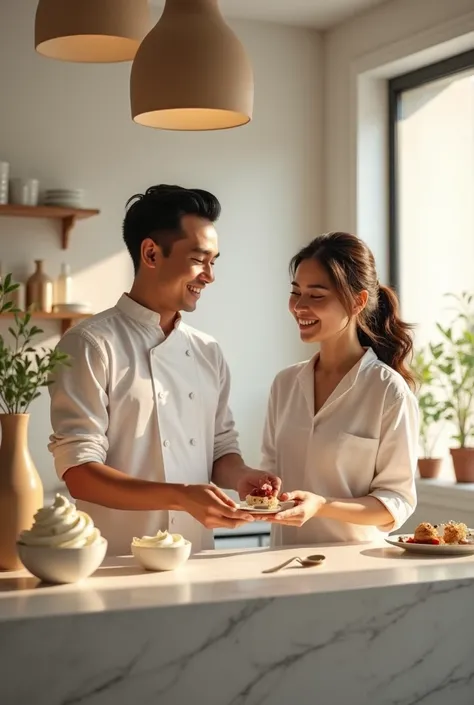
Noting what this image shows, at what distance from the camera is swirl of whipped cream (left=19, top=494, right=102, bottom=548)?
1866 millimetres

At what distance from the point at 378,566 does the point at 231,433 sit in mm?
783

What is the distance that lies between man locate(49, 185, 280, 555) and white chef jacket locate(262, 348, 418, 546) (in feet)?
0.60

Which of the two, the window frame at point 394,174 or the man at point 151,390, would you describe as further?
the window frame at point 394,174

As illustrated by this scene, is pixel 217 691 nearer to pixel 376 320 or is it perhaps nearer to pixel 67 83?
pixel 376 320

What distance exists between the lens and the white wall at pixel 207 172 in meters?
4.73

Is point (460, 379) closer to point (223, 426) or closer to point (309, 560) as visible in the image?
point (223, 426)

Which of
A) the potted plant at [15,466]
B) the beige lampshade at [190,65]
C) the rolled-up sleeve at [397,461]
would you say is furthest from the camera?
the rolled-up sleeve at [397,461]

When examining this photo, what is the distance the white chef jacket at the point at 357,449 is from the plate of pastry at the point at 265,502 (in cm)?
34

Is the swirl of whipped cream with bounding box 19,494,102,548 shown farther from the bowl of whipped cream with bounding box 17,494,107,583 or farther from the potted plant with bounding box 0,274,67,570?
the potted plant with bounding box 0,274,67,570

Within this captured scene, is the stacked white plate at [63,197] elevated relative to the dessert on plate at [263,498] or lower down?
elevated

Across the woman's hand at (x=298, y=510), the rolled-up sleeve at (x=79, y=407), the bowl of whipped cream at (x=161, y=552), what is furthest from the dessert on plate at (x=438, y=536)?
the rolled-up sleeve at (x=79, y=407)

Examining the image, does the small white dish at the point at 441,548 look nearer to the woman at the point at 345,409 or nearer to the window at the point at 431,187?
the woman at the point at 345,409

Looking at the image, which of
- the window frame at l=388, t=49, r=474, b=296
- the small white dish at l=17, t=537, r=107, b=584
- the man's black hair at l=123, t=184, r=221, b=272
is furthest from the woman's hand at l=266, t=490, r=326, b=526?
the window frame at l=388, t=49, r=474, b=296

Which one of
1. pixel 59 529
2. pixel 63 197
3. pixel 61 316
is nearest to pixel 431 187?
pixel 63 197
